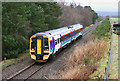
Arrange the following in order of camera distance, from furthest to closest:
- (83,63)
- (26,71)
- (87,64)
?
(26,71)
(83,63)
(87,64)

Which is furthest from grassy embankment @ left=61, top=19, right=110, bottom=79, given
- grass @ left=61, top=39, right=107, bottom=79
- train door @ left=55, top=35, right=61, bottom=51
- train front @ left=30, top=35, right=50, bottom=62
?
train door @ left=55, top=35, right=61, bottom=51

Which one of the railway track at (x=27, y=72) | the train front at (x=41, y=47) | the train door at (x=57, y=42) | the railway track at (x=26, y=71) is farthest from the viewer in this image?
the train door at (x=57, y=42)

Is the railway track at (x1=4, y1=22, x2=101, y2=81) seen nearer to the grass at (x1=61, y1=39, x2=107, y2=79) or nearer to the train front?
the train front

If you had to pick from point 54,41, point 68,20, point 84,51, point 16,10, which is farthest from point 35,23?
point 68,20

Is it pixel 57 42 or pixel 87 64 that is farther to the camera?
pixel 57 42

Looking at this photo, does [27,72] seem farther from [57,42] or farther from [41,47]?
[57,42]

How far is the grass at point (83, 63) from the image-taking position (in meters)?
9.07

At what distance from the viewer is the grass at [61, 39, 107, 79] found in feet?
29.8

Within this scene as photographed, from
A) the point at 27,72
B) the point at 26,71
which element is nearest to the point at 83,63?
the point at 27,72

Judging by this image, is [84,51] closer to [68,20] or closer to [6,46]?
[6,46]

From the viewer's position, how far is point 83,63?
11070mm

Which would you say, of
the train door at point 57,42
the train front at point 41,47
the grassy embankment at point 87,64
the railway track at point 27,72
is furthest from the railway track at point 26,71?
the train door at point 57,42

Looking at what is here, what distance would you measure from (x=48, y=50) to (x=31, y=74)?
3.21 meters

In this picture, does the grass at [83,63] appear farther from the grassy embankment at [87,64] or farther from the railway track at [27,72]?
the railway track at [27,72]
